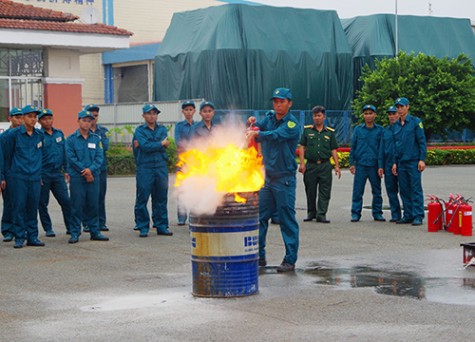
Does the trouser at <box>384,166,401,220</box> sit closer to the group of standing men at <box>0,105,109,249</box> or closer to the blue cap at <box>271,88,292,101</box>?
the group of standing men at <box>0,105,109,249</box>

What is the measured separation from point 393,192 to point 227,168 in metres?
7.05

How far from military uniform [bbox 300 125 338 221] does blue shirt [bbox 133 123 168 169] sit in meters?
2.90

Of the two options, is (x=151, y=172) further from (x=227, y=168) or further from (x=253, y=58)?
(x=253, y=58)

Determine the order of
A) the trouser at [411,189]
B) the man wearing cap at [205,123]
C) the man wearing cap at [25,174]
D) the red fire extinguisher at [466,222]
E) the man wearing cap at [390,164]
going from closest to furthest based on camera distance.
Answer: the man wearing cap at [25,174] < the red fire extinguisher at [466,222] < the man wearing cap at [205,123] < the trouser at [411,189] < the man wearing cap at [390,164]

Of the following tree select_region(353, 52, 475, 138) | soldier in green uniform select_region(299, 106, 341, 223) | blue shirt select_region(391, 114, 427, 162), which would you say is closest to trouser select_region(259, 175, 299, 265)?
blue shirt select_region(391, 114, 427, 162)

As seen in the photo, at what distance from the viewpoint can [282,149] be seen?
10.7 metres

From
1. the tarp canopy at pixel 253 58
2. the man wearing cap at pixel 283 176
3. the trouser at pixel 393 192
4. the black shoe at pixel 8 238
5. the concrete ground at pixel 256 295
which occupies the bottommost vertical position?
the black shoe at pixel 8 238

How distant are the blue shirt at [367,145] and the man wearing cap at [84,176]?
4.64 metres

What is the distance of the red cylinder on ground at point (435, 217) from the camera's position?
14234 mm

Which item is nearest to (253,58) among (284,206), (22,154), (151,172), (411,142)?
(411,142)

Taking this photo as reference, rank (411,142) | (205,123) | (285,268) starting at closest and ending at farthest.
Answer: (285,268)
(205,123)
(411,142)

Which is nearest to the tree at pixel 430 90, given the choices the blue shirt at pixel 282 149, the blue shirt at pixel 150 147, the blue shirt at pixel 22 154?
the blue shirt at pixel 150 147

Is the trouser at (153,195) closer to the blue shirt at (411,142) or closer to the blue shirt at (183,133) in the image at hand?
the blue shirt at (183,133)

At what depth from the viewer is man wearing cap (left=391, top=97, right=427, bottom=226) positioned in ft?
50.7
